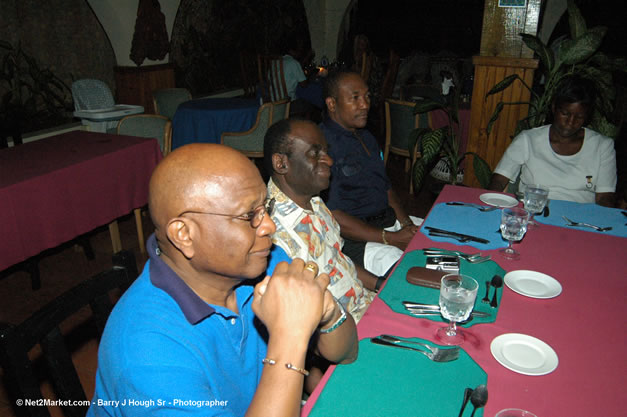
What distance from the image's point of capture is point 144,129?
359cm

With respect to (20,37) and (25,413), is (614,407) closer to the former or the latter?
(25,413)

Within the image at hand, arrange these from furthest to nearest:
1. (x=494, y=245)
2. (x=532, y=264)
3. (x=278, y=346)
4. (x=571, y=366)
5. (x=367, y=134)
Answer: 1. (x=367, y=134)
2. (x=494, y=245)
3. (x=532, y=264)
4. (x=571, y=366)
5. (x=278, y=346)

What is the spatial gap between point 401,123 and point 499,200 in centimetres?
252

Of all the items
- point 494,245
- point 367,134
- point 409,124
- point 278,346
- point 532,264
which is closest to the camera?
point 278,346

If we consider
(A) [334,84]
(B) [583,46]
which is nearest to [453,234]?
(A) [334,84]

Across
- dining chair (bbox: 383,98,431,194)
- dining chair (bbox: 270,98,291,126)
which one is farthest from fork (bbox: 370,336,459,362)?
dining chair (bbox: 270,98,291,126)

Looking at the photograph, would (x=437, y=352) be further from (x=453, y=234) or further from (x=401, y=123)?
(x=401, y=123)

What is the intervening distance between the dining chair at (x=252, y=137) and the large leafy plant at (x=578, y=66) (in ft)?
7.08

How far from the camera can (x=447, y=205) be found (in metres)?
2.11

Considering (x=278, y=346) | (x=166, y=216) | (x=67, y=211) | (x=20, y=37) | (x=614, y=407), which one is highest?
(x=20, y=37)

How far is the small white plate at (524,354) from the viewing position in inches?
41.4

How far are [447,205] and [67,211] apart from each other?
7.62ft

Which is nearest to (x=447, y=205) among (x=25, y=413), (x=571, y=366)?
(x=571, y=366)

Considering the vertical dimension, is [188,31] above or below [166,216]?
above
